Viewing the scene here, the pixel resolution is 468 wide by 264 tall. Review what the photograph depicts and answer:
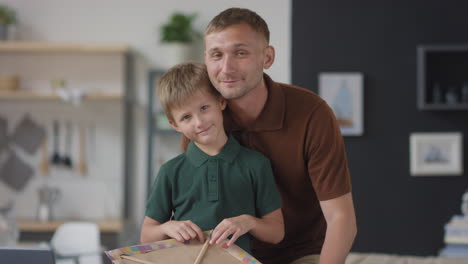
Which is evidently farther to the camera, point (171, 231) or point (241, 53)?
point (241, 53)

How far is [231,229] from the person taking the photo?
1486 mm

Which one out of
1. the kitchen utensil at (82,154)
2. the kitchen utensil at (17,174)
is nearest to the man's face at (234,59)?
the kitchen utensil at (82,154)

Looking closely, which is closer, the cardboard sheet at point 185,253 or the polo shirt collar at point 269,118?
the cardboard sheet at point 185,253

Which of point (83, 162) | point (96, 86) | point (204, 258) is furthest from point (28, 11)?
point (204, 258)

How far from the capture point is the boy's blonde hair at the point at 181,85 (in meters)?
1.65

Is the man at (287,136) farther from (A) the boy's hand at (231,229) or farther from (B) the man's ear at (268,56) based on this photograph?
(A) the boy's hand at (231,229)

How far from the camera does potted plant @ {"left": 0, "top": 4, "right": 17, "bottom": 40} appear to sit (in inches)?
205

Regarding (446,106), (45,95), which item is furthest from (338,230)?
(45,95)

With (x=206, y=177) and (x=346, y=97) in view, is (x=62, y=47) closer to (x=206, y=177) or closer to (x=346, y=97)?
(x=346, y=97)

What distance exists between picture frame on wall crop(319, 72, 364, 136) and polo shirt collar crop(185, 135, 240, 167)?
8.73 ft

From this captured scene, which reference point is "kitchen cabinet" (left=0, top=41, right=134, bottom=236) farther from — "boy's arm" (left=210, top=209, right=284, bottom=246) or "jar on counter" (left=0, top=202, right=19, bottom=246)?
"boy's arm" (left=210, top=209, right=284, bottom=246)

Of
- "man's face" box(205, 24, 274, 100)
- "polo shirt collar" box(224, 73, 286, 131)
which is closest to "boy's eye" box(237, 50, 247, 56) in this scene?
"man's face" box(205, 24, 274, 100)

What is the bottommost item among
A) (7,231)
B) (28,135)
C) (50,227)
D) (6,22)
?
(50,227)

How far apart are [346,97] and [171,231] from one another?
3.00 meters
